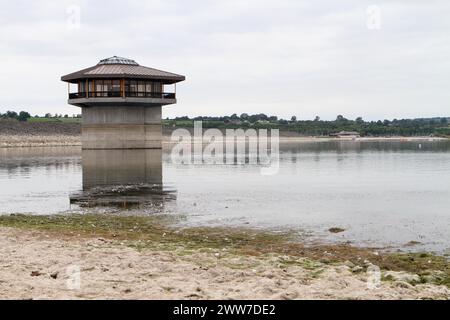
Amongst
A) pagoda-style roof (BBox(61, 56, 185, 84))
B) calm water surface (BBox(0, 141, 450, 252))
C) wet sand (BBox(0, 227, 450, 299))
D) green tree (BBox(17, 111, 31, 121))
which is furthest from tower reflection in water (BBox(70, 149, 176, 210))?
green tree (BBox(17, 111, 31, 121))

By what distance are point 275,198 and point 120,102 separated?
4484cm

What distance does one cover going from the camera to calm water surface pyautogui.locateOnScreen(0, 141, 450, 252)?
62.6 feet

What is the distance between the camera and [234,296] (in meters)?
9.32

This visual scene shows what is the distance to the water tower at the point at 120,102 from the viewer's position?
69.3 m

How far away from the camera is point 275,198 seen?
89.9 feet

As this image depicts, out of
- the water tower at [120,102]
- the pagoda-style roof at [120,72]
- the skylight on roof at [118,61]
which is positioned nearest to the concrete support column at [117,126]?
the water tower at [120,102]

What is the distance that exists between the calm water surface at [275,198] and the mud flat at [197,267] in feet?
7.88

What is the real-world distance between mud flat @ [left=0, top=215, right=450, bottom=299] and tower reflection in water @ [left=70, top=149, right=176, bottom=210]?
8350mm

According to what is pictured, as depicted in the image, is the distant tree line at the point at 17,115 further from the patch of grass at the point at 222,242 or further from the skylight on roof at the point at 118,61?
the patch of grass at the point at 222,242

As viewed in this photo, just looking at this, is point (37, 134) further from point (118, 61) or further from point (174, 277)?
point (174, 277)
